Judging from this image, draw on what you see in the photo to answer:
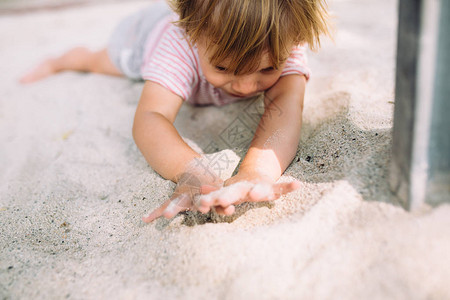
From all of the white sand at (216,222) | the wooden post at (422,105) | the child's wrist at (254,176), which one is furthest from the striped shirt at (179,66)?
the wooden post at (422,105)

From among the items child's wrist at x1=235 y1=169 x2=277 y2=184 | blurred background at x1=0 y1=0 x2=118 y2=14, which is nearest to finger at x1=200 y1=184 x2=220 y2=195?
child's wrist at x1=235 y1=169 x2=277 y2=184

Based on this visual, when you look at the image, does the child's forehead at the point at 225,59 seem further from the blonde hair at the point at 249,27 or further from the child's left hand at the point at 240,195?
the child's left hand at the point at 240,195

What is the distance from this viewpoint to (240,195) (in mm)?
1059

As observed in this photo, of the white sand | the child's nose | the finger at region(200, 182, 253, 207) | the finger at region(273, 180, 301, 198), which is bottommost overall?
the white sand

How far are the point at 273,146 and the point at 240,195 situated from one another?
12.8 inches

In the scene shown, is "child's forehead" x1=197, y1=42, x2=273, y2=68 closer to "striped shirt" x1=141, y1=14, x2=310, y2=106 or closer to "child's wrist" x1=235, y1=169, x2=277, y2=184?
"striped shirt" x1=141, y1=14, x2=310, y2=106

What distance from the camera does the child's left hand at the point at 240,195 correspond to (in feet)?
3.39

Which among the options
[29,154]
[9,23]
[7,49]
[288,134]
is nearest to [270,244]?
[288,134]

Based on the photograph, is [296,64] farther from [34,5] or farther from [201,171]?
[34,5]

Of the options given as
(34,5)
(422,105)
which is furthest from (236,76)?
(34,5)

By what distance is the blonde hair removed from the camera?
1170 mm

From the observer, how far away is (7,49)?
3223 mm

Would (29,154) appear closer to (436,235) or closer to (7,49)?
(436,235)

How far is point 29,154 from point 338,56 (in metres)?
1.80
